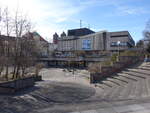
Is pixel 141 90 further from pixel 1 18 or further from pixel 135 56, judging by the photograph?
pixel 1 18

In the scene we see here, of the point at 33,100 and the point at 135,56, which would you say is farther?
the point at 135,56

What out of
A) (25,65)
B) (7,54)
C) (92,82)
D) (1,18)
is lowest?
(92,82)

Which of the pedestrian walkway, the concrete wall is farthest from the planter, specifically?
the concrete wall

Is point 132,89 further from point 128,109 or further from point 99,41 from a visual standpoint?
point 99,41

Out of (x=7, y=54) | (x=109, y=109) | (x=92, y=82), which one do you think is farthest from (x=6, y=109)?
(x=92, y=82)

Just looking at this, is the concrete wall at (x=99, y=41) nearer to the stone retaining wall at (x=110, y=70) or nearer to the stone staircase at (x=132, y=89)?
the stone retaining wall at (x=110, y=70)

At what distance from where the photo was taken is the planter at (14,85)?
9.74 meters

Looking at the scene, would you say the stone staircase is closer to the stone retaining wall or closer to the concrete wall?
the stone retaining wall

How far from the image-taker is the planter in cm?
974

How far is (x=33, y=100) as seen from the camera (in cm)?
797

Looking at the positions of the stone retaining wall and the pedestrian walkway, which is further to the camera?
the stone retaining wall

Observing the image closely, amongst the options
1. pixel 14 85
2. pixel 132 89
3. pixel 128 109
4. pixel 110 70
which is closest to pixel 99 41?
pixel 110 70

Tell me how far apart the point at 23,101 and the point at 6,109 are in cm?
121

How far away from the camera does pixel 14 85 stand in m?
10.5
